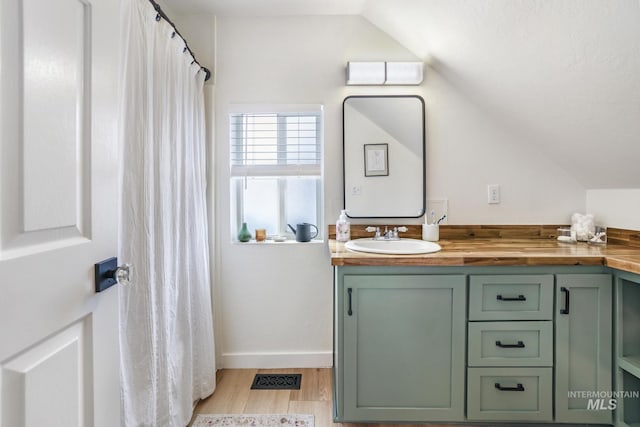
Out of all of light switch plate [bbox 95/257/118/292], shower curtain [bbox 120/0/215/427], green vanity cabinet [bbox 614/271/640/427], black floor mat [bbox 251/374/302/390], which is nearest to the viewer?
light switch plate [bbox 95/257/118/292]

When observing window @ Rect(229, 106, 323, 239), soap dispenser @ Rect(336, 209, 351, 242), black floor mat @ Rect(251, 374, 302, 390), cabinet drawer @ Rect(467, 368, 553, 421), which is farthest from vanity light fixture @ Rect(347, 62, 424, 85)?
black floor mat @ Rect(251, 374, 302, 390)

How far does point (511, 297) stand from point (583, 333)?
0.37 meters

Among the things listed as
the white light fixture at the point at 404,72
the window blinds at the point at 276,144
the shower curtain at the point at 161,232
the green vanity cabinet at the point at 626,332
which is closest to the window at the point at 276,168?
the window blinds at the point at 276,144

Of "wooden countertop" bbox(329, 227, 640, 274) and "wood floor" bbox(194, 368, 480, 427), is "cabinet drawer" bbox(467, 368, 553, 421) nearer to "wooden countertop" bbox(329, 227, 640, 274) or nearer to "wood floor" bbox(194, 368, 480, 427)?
"wood floor" bbox(194, 368, 480, 427)

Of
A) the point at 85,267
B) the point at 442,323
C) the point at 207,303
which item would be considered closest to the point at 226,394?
the point at 207,303

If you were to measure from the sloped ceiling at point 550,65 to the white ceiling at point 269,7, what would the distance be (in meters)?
0.13

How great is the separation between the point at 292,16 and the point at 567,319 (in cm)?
225

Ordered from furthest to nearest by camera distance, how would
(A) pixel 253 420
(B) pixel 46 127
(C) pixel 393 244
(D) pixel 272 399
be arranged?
(C) pixel 393 244 → (D) pixel 272 399 → (A) pixel 253 420 → (B) pixel 46 127

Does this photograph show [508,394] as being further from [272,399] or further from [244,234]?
[244,234]

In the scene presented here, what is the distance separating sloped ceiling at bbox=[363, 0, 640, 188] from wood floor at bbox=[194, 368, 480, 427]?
5.34 ft

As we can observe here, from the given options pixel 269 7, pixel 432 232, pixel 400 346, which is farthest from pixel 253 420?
pixel 269 7

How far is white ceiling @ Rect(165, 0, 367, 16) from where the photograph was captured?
1.92 metres

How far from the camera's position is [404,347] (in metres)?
1.53

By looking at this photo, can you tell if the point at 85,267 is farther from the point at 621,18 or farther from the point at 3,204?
the point at 621,18
